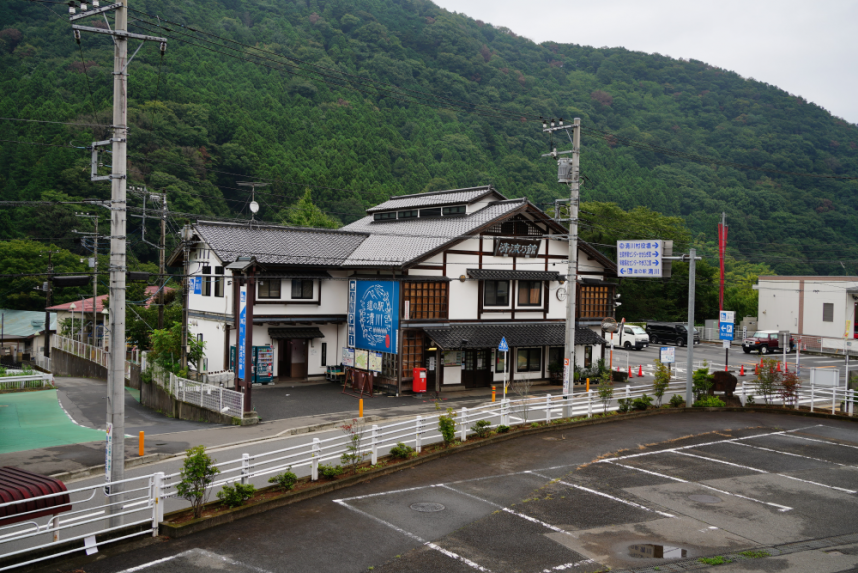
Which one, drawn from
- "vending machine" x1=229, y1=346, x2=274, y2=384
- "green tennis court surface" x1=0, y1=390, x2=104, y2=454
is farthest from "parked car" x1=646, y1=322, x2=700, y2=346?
"green tennis court surface" x1=0, y1=390, x2=104, y2=454

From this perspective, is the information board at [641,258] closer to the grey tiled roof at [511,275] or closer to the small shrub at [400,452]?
the grey tiled roof at [511,275]

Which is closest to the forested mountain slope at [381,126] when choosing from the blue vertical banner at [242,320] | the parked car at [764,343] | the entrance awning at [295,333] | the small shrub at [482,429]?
the parked car at [764,343]

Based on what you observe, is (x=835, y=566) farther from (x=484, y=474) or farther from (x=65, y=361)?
(x=65, y=361)

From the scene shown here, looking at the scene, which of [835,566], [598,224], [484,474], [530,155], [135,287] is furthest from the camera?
[530,155]

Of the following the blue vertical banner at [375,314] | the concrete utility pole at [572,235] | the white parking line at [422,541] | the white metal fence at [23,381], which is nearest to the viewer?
the white parking line at [422,541]

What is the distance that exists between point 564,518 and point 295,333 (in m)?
19.8

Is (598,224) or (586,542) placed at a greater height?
(598,224)

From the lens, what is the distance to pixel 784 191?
8794 centimetres

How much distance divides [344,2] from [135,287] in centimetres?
8534

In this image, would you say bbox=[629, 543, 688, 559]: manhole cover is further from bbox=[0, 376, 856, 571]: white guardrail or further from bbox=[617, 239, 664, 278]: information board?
bbox=[617, 239, 664, 278]: information board

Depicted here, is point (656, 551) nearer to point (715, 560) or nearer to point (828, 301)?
point (715, 560)

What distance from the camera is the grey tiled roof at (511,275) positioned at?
98.8 feet

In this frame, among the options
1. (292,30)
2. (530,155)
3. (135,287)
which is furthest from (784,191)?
(135,287)

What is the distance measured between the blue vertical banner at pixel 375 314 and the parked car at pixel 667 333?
106 ft
